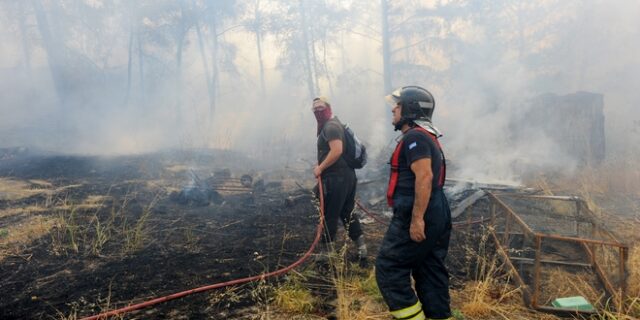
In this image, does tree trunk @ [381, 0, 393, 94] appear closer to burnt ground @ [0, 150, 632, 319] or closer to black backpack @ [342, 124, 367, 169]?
burnt ground @ [0, 150, 632, 319]

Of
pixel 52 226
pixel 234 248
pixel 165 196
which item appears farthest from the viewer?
pixel 165 196

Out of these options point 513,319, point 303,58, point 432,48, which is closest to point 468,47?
point 432,48

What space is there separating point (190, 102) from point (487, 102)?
16.4 meters

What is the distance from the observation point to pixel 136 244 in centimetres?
→ 488

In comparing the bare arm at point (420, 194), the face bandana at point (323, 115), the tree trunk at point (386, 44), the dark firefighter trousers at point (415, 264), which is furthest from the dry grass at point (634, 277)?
the tree trunk at point (386, 44)

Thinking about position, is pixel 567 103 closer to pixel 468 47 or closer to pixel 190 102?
pixel 468 47

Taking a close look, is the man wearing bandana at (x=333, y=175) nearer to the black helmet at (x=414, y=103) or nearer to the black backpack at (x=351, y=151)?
the black backpack at (x=351, y=151)

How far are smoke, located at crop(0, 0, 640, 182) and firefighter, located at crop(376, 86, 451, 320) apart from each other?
925cm

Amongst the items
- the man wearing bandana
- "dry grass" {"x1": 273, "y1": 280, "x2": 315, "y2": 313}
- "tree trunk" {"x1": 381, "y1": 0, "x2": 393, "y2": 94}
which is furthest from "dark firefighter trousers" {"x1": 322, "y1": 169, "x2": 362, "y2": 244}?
"tree trunk" {"x1": 381, "y1": 0, "x2": 393, "y2": 94}

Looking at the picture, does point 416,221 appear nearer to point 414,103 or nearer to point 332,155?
point 414,103

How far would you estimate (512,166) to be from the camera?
10.3m

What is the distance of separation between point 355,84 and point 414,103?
16610 mm

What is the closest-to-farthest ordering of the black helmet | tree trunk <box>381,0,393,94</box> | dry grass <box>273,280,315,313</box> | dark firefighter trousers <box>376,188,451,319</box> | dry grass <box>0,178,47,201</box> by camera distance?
dark firefighter trousers <box>376,188,451,319</box> → the black helmet → dry grass <box>273,280,315,313</box> → dry grass <box>0,178,47,201</box> → tree trunk <box>381,0,393,94</box>

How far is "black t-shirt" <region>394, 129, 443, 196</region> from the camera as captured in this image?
257 cm
